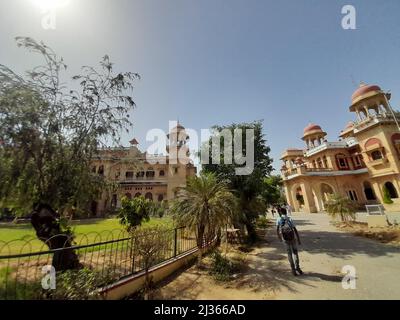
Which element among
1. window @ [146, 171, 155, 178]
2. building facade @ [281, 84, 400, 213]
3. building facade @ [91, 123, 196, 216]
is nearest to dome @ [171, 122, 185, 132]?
building facade @ [91, 123, 196, 216]

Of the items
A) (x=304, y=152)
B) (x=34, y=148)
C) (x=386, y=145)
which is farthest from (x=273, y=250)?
(x=304, y=152)

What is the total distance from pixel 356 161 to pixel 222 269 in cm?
3299

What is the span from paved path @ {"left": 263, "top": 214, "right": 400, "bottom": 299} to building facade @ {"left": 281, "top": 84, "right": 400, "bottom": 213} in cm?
2012

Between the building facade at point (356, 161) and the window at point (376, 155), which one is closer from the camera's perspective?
the building facade at point (356, 161)

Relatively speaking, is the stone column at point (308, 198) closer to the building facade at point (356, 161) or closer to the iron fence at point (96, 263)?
the building facade at point (356, 161)

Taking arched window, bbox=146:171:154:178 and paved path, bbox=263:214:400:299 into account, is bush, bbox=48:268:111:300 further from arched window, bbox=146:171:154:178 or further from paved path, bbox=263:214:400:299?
arched window, bbox=146:171:154:178

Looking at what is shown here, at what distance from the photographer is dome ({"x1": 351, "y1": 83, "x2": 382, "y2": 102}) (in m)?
25.9

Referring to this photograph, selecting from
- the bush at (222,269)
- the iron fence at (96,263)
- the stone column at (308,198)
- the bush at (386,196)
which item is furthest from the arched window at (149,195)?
the bush at (386,196)

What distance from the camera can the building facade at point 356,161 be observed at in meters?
24.1

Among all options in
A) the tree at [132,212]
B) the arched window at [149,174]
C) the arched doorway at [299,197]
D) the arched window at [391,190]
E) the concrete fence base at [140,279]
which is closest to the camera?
the concrete fence base at [140,279]

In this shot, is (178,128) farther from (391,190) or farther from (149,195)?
(391,190)
